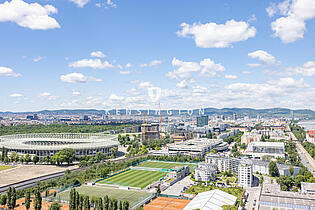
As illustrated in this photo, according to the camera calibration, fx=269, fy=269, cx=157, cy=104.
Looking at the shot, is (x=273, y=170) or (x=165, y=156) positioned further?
(x=165, y=156)

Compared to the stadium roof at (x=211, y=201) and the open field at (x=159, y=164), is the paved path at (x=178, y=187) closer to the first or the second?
the stadium roof at (x=211, y=201)

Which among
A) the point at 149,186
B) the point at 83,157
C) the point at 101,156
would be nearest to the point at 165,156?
the point at 101,156

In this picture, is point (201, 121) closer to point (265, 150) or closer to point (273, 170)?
point (265, 150)

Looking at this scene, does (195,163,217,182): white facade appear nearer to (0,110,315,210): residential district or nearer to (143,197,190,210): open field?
(0,110,315,210): residential district

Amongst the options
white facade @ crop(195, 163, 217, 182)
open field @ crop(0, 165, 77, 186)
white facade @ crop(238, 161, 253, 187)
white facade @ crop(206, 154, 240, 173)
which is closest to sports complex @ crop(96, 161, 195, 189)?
white facade @ crop(195, 163, 217, 182)

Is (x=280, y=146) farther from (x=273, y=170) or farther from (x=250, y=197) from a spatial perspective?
(x=250, y=197)

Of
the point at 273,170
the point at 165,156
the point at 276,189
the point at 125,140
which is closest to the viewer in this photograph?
the point at 276,189

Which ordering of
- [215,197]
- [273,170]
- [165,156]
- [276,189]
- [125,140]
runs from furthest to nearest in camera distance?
[125,140]
[165,156]
[273,170]
[276,189]
[215,197]
